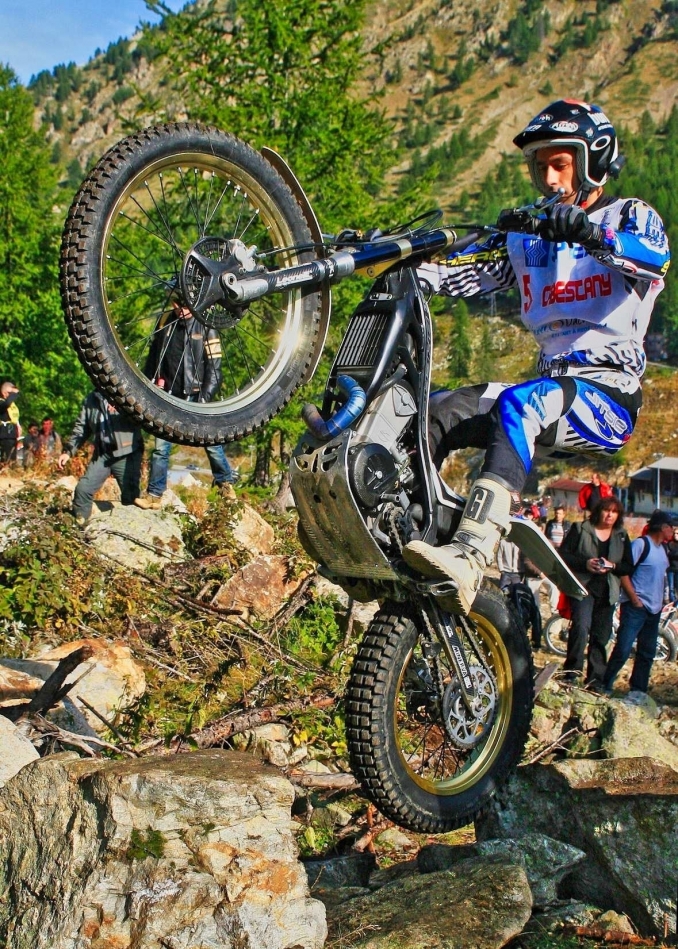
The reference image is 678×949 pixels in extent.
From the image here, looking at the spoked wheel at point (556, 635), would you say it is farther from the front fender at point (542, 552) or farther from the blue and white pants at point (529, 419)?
the blue and white pants at point (529, 419)

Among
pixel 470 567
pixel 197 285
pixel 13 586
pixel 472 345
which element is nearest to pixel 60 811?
pixel 470 567

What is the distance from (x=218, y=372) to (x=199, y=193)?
0.94 m

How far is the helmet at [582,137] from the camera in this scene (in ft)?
15.6

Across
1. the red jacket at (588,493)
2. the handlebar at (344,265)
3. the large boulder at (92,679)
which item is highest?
the handlebar at (344,265)

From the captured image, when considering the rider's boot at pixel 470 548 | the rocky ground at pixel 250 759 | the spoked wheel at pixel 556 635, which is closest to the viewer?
the rocky ground at pixel 250 759

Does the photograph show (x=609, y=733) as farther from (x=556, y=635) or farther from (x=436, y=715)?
(x=556, y=635)

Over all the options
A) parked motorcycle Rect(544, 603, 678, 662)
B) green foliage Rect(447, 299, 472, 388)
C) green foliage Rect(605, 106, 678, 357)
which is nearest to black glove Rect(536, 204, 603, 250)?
parked motorcycle Rect(544, 603, 678, 662)

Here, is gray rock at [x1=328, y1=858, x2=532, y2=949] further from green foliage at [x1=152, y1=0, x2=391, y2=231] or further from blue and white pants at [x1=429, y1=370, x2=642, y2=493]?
green foliage at [x1=152, y1=0, x2=391, y2=231]

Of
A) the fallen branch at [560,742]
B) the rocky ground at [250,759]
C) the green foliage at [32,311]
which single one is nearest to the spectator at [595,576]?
the rocky ground at [250,759]

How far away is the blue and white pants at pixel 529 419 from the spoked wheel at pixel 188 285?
794 mm

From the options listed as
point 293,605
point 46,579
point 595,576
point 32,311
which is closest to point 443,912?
point 293,605

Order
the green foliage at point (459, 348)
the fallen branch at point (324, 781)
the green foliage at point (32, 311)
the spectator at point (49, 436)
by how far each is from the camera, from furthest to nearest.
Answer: the green foliage at point (459, 348) → the green foliage at point (32, 311) → the spectator at point (49, 436) → the fallen branch at point (324, 781)

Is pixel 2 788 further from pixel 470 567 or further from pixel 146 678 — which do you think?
pixel 146 678

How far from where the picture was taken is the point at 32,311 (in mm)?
20578
